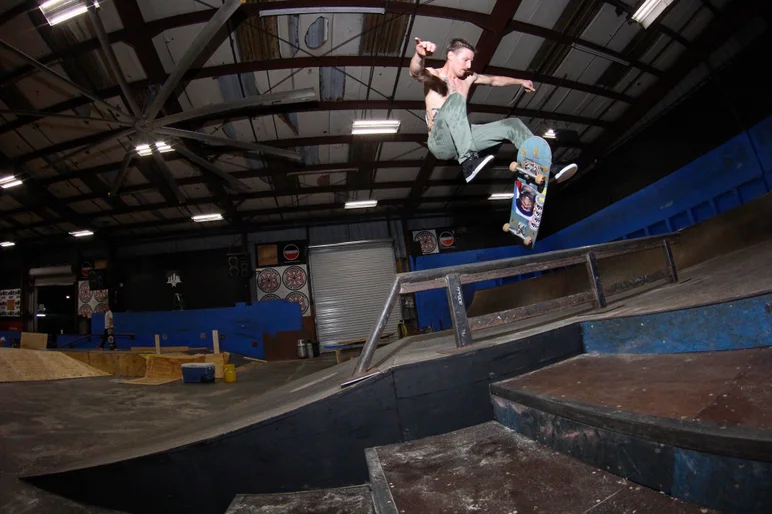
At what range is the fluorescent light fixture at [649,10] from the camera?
5552 millimetres

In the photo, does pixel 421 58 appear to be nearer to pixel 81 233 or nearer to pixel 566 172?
pixel 566 172

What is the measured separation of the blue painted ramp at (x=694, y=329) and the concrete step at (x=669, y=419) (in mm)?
71

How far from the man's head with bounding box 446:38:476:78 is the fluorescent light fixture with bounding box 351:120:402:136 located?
A: 501cm

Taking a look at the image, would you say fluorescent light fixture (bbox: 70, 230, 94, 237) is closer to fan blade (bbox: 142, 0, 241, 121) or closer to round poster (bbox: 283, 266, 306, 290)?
round poster (bbox: 283, 266, 306, 290)

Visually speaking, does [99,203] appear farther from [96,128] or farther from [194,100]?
[194,100]

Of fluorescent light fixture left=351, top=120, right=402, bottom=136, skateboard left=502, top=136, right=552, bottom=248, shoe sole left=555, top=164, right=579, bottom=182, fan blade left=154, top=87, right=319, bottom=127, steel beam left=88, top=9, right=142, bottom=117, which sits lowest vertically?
skateboard left=502, top=136, right=552, bottom=248

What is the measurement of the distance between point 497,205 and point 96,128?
13694 mm

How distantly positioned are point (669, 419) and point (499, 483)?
578 mm

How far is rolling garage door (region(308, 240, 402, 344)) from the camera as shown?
12273 mm

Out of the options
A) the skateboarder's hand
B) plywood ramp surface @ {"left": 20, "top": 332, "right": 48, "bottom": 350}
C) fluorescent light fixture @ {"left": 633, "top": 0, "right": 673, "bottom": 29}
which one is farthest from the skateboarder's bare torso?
plywood ramp surface @ {"left": 20, "top": 332, "right": 48, "bottom": 350}

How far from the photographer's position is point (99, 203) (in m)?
11.0

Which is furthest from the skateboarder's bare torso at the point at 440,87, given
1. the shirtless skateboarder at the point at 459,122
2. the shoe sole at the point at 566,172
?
the shoe sole at the point at 566,172

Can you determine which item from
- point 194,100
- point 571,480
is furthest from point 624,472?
point 194,100

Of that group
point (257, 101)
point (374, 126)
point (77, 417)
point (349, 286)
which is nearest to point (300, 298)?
point (349, 286)
